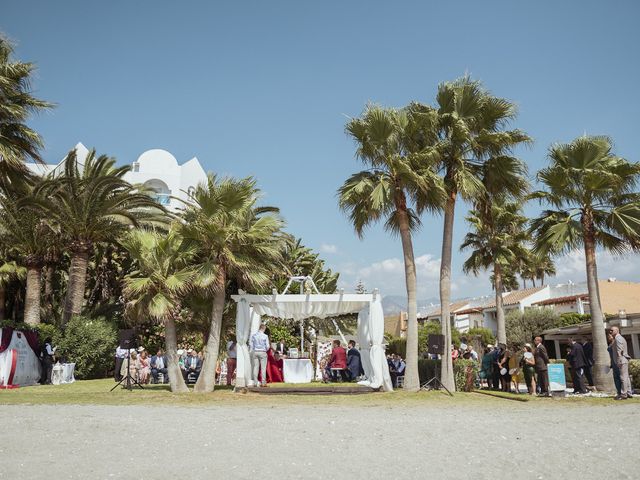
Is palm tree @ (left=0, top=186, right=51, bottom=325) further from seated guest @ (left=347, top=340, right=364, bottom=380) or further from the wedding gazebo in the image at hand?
seated guest @ (left=347, top=340, right=364, bottom=380)

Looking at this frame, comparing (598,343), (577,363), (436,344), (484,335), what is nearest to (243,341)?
(436,344)

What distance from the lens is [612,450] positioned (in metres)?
6.32

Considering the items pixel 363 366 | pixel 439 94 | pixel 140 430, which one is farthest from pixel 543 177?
pixel 140 430

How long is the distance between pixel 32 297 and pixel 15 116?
7456mm

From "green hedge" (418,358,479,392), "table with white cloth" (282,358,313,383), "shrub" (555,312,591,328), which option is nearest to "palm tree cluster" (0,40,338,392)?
"table with white cloth" (282,358,313,383)

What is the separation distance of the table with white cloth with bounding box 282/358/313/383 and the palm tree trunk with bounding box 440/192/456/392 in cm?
584

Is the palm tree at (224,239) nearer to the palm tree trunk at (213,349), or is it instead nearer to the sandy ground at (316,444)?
the palm tree trunk at (213,349)

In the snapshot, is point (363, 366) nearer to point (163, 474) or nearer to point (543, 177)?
point (543, 177)

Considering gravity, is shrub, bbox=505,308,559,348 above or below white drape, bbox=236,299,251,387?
above

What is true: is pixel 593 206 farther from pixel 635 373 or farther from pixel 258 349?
pixel 258 349

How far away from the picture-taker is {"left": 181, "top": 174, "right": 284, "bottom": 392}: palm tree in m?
14.2

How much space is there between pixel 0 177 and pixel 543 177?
18798 mm

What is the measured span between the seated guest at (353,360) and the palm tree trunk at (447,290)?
12.7 ft

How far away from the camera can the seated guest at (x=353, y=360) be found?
1825 centimetres
